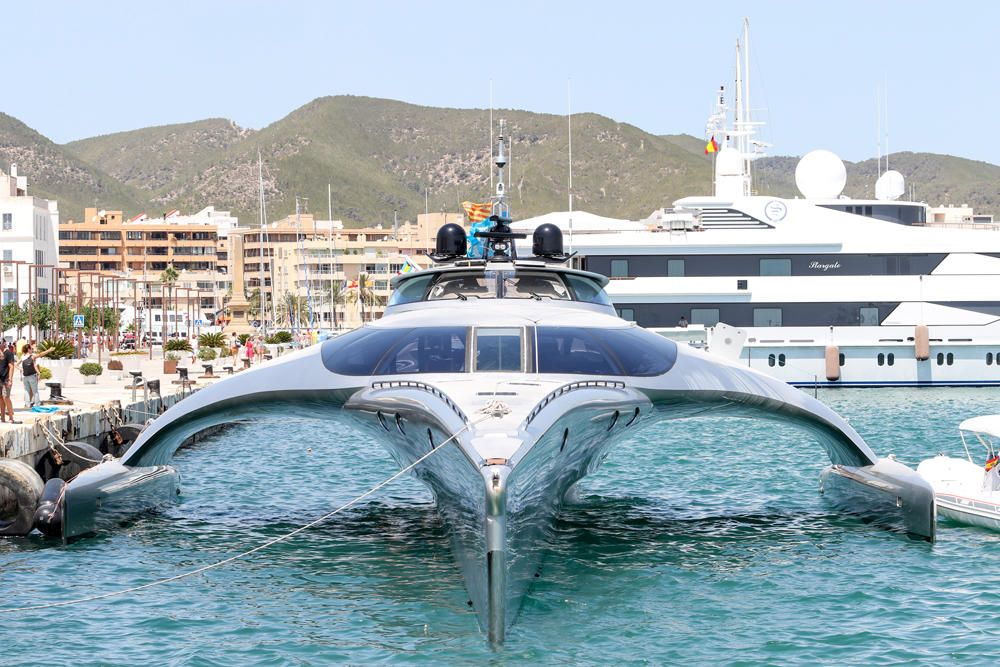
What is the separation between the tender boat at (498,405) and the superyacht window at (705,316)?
3392 cm

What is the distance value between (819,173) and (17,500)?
1977 inches

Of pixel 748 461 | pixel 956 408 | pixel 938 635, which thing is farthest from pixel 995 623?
pixel 956 408

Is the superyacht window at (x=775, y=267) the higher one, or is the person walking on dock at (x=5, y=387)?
the superyacht window at (x=775, y=267)

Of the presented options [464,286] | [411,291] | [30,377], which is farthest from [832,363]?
[411,291]

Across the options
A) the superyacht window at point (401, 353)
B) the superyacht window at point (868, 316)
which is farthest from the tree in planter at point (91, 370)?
the superyacht window at point (868, 316)

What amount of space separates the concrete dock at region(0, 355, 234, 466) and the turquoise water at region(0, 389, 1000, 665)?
106 inches

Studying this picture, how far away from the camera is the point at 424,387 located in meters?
14.9

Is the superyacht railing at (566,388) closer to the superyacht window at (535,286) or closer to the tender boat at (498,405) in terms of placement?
the tender boat at (498,405)

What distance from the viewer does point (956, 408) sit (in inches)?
1655

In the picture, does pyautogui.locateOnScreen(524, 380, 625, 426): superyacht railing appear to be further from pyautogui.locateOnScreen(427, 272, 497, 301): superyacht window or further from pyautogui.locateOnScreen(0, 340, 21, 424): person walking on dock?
pyautogui.locateOnScreen(0, 340, 21, 424): person walking on dock

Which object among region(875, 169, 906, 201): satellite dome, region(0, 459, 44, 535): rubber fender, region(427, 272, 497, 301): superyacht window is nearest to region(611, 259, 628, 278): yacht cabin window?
region(875, 169, 906, 201): satellite dome

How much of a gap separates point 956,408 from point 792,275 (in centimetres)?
1370

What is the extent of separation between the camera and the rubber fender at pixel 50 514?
18234mm

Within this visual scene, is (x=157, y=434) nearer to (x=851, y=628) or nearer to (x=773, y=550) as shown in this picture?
(x=773, y=550)
